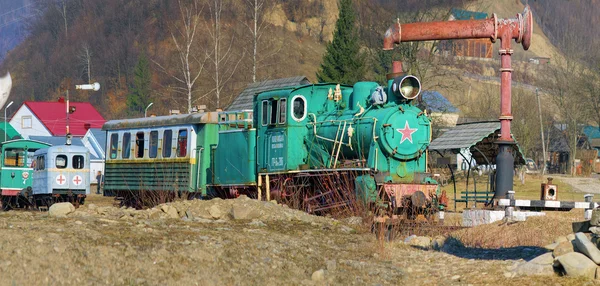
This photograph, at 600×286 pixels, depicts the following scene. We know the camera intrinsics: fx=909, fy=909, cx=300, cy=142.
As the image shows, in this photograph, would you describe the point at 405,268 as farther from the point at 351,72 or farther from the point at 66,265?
the point at 351,72

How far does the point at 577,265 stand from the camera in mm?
11758

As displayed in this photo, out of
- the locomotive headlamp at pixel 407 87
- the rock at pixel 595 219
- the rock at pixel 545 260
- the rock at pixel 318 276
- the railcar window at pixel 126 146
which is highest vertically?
the locomotive headlamp at pixel 407 87

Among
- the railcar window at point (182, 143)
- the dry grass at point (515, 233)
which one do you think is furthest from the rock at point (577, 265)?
the railcar window at point (182, 143)

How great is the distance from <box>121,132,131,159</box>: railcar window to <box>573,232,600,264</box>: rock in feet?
65.9

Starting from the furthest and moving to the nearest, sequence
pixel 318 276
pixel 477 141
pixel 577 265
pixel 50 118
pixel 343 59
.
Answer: pixel 50 118, pixel 343 59, pixel 477 141, pixel 318 276, pixel 577 265

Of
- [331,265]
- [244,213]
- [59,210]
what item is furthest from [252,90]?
[331,265]

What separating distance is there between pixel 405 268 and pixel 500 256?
1643mm

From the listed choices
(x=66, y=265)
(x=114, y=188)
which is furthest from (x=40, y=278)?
(x=114, y=188)

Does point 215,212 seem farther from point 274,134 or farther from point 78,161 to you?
point 78,161

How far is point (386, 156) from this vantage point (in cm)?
2170

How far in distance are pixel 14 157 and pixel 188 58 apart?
38.1 metres

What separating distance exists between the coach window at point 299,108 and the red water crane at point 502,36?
3521mm

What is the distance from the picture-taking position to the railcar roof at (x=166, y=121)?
2675 centimetres

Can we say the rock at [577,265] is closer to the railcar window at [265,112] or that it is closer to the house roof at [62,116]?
the railcar window at [265,112]
